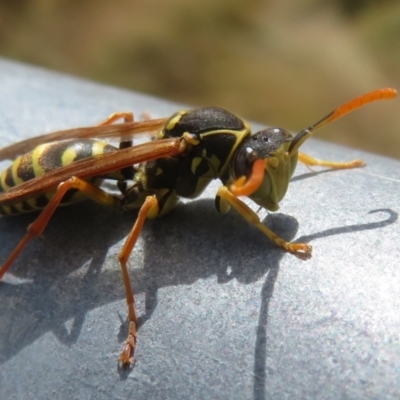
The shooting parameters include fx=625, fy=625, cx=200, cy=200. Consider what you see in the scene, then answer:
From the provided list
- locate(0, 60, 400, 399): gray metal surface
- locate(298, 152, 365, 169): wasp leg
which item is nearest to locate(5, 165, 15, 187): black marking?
locate(0, 60, 400, 399): gray metal surface

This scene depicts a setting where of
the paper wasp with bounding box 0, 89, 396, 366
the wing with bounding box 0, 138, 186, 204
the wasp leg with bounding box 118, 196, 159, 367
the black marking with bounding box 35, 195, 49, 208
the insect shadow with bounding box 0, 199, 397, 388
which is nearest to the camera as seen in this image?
the wasp leg with bounding box 118, 196, 159, 367

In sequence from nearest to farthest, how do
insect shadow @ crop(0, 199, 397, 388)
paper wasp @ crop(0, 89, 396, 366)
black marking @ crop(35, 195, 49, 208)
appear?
insect shadow @ crop(0, 199, 397, 388)
paper wasp @ crop(0, 89, 396, 366)
black marking @ crop(35, 195, 49, 208)

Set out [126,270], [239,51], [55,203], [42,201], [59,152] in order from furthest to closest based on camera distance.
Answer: [239,51] < [59,152] < [42,201] < [55,203] < [126,270]

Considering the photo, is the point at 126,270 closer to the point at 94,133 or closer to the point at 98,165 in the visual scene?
the point at 98,165

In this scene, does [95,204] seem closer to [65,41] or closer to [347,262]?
[347,262]

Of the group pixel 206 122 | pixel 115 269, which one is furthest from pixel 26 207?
pixel 206 122

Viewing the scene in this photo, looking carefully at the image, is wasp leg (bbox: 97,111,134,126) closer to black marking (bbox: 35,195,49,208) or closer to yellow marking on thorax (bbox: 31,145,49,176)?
yellow marking on thorax (bbox: 31,145,49,176)
